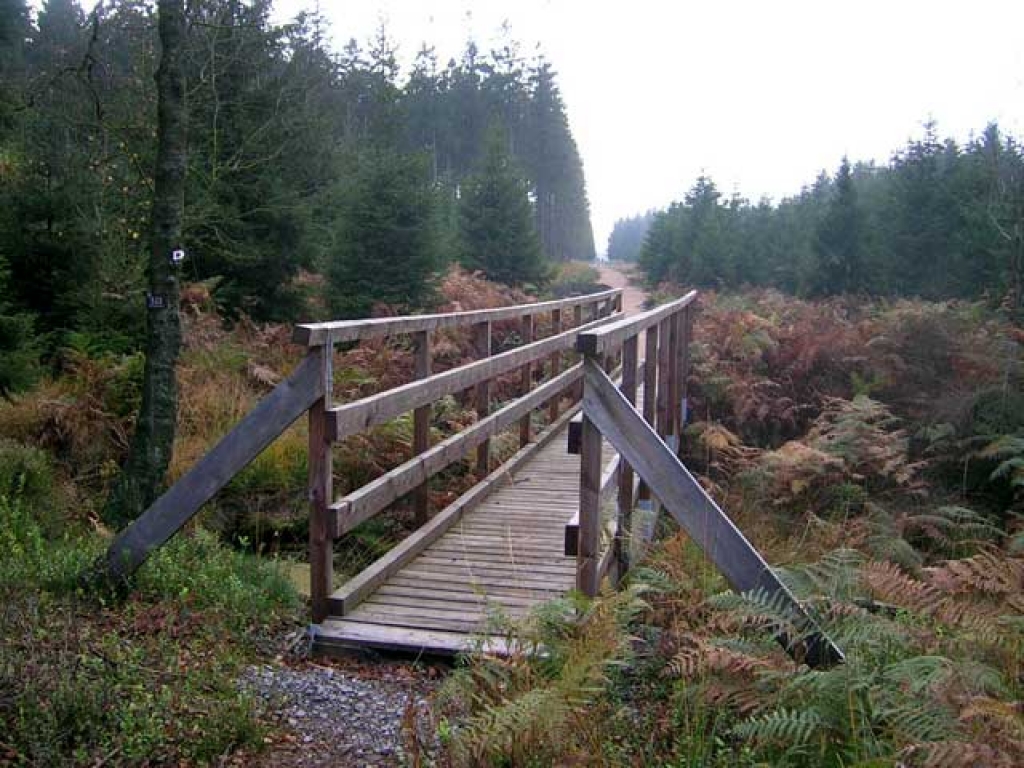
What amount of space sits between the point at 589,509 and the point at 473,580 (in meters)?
1.25

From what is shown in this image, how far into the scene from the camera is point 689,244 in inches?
1604

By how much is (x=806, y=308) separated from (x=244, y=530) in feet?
55.0

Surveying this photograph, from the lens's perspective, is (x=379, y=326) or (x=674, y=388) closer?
(x=379, y=326)

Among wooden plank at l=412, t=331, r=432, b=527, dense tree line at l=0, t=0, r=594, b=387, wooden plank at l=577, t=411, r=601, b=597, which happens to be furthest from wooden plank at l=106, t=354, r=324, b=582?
dense tree line at l=0, t=0, r=594, b=387

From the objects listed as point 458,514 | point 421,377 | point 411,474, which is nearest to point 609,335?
point 411,474

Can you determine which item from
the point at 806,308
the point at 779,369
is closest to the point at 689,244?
the point at 806,308

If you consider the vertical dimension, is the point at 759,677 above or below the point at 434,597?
above

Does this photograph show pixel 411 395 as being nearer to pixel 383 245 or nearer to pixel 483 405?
pixel 483 405

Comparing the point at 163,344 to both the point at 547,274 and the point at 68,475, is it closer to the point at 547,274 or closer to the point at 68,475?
the point at 68,475

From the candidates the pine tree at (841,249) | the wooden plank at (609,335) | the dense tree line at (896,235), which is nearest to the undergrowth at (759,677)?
the wooden plank at (609,335)

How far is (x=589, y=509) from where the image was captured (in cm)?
429

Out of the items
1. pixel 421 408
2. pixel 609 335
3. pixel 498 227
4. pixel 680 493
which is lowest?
pixel 680 493

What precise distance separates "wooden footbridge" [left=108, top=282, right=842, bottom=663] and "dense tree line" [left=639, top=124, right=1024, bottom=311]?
47.7 ft

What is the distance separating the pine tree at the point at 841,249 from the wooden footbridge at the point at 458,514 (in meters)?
24.6
